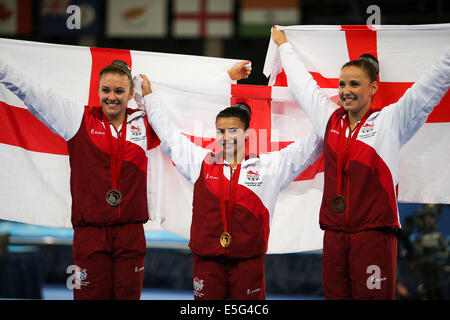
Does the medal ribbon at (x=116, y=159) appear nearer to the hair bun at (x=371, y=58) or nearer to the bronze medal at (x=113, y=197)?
the bronze medal at (x=113, y=197)

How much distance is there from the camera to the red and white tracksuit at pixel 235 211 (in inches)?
124

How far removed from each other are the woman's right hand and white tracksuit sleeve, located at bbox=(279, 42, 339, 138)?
0.06 meters

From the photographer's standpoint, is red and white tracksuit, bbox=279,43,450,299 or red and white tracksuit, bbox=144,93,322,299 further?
red and white tracksuit, bbox=144,93,322,299

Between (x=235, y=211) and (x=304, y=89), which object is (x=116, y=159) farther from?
(x=304, y=89)

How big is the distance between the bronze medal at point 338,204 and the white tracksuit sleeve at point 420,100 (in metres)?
0.52

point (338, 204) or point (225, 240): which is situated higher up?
point (338, 204)

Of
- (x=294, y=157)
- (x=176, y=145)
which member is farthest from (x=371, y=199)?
(x=176, y=145)

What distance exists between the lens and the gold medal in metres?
3.11

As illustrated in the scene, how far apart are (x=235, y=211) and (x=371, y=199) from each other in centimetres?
80

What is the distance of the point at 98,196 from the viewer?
10.9ft

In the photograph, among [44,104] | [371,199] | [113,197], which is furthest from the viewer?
[44,104]

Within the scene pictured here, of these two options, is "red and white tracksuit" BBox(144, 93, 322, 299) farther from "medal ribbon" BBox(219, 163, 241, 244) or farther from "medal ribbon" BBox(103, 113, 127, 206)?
"medal ribbon" BBox(103, 113, 127, 206)

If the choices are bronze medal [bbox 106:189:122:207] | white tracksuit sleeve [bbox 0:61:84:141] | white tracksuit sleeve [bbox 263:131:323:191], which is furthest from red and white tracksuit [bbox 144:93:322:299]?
white tracksuit sleeve [bbox 0:61:84:141]
